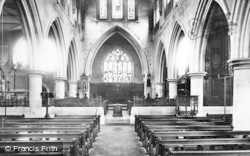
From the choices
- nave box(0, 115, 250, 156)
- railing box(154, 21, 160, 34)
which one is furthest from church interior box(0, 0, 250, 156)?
railing box(154, 21, 160, 34)

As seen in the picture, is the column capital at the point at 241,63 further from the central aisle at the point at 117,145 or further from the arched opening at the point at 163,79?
the arched opening at the point at 163,79

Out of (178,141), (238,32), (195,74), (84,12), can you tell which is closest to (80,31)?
(84,12)

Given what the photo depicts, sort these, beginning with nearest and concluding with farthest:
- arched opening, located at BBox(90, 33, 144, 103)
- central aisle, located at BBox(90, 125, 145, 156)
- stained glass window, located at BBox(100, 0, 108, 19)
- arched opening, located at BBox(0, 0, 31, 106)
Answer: central aisle, located at BBox(90, 125, 145, 156) < arched opening, located at BBox(0, 0, 31, 106) < stained glass window, located at BBox(100, 0, 108, 19) < arched opening, located at BBox(90, 33, 144, 103)

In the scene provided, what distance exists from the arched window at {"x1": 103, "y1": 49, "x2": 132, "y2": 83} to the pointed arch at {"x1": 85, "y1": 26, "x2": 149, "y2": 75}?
6.66 ft

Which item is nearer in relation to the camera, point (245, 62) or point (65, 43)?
point (245, 62)

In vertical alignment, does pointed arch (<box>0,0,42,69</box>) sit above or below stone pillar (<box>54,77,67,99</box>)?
above

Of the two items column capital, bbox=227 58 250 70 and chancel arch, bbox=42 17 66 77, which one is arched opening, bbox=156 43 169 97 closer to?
chancel arch, bbox=42 17 66 77

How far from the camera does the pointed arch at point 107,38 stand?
24.1 m

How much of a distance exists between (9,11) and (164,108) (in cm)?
1230

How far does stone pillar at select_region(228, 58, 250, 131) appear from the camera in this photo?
7.72 meters

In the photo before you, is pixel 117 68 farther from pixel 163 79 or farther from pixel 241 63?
pixel 241 63

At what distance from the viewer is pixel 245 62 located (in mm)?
7754

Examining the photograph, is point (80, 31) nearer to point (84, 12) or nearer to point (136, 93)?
point (84, 12)

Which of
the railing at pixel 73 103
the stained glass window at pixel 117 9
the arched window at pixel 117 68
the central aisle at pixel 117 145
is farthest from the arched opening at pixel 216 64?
the arched window at pixel 117 68
